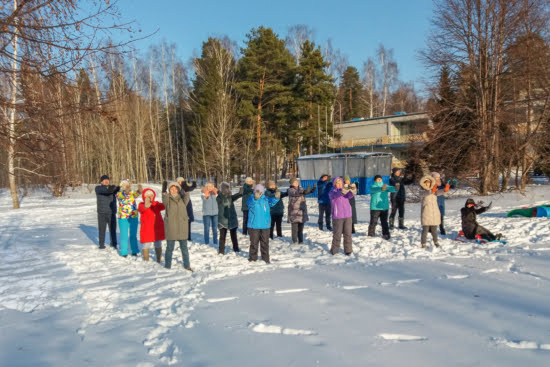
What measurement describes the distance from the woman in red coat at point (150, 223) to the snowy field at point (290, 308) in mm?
513

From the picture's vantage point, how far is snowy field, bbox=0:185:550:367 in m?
3.64

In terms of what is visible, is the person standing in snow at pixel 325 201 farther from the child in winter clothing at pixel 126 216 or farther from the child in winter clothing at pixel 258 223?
the child in winter clothing at pixel 126 216

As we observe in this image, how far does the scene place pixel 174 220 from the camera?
725cm

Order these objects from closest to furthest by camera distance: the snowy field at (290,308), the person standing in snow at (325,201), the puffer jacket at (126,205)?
the snowy field at (290,308) → the puffer jacket at (126,205) → the person standing in snow at (325,201)

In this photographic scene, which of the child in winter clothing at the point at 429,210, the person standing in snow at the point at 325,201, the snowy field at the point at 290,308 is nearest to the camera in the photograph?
the snowy field at the point at 290,308

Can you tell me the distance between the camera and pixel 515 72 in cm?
1819

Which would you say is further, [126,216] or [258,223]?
[126,216]

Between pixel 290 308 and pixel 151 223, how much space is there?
13.6ft

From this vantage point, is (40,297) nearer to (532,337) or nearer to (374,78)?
(532,337)

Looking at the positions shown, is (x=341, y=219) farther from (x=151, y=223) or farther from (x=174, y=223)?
(x=151, y=223)

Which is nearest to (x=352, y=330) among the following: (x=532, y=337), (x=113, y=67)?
(x=532, y=337)

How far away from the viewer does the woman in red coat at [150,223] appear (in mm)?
7777

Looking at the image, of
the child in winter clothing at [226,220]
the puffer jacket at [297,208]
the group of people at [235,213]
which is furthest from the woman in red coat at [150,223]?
the puffer jacket at [297,208]

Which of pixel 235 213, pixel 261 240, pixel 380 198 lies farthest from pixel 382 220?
pixel 235 213
